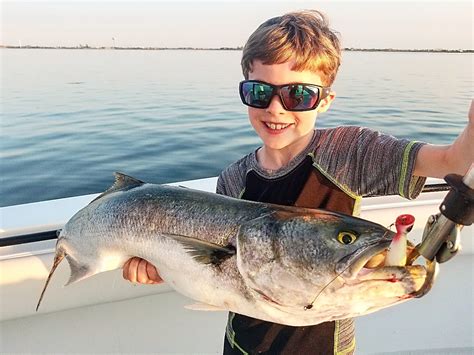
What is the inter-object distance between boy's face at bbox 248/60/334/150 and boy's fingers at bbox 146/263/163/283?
0.83 metres

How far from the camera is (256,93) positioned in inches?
88.9

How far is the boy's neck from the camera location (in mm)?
2373

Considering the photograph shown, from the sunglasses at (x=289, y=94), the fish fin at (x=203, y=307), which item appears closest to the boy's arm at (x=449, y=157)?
the sunglasses at (x=289, y=94)

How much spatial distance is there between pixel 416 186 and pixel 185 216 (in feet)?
3.33

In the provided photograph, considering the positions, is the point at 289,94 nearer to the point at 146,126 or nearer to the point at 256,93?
the point at 256,93

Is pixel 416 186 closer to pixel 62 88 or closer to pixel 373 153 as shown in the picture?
pixel 373 153

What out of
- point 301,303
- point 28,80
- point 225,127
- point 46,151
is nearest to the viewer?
point 301,303

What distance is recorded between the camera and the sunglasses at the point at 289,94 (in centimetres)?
220

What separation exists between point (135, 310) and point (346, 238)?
231cm

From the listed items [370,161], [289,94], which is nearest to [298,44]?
[289,94]

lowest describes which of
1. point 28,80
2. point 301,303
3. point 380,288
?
point 28,80

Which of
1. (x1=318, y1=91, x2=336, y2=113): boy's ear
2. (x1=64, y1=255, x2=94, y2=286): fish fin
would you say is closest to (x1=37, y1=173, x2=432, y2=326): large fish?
(x1=64, y1=255, x2=94, y2=286): fish fin

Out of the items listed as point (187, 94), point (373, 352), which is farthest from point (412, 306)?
point (187, 94)

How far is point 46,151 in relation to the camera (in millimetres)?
10602
